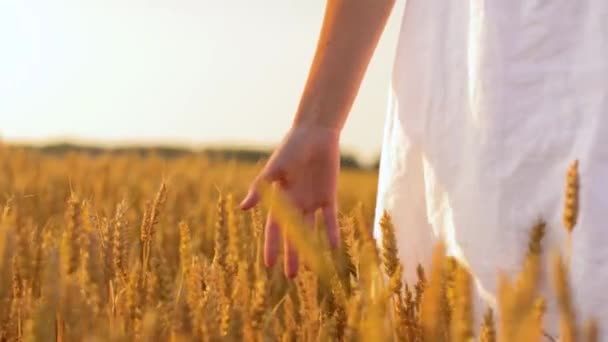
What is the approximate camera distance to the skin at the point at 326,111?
3.52 ft

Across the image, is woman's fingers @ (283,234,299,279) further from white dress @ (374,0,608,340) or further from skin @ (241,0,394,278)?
white dress @ (374,0,608,340)

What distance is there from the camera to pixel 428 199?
42.3 inches

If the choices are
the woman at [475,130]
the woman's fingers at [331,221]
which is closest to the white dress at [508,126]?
the woman at [475,130]

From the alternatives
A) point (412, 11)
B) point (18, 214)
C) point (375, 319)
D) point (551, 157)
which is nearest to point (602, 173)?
point (551, 157)

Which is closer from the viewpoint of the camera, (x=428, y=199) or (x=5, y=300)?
(x=5, y=300)

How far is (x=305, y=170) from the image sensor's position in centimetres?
108

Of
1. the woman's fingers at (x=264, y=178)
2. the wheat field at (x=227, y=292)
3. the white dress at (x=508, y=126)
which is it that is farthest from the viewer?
the woman's fingers at (x=264, y=178)

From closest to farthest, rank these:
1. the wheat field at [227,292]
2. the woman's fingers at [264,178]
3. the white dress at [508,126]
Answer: the wheat field at [227,292] → the white dress at [508,126] → the woman's fingers at [264,178]

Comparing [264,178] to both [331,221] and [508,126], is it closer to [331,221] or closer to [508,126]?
[331,221]

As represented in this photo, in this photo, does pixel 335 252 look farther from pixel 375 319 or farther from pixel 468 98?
pixel 375 319

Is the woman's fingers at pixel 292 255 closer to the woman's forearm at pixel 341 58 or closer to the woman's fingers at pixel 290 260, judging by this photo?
the woman's fingers at pixel 290 260

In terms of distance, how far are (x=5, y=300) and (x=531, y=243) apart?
0.49 metres

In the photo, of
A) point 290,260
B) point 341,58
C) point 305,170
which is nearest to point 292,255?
point 290,260

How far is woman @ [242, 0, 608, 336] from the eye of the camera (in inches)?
36.5
